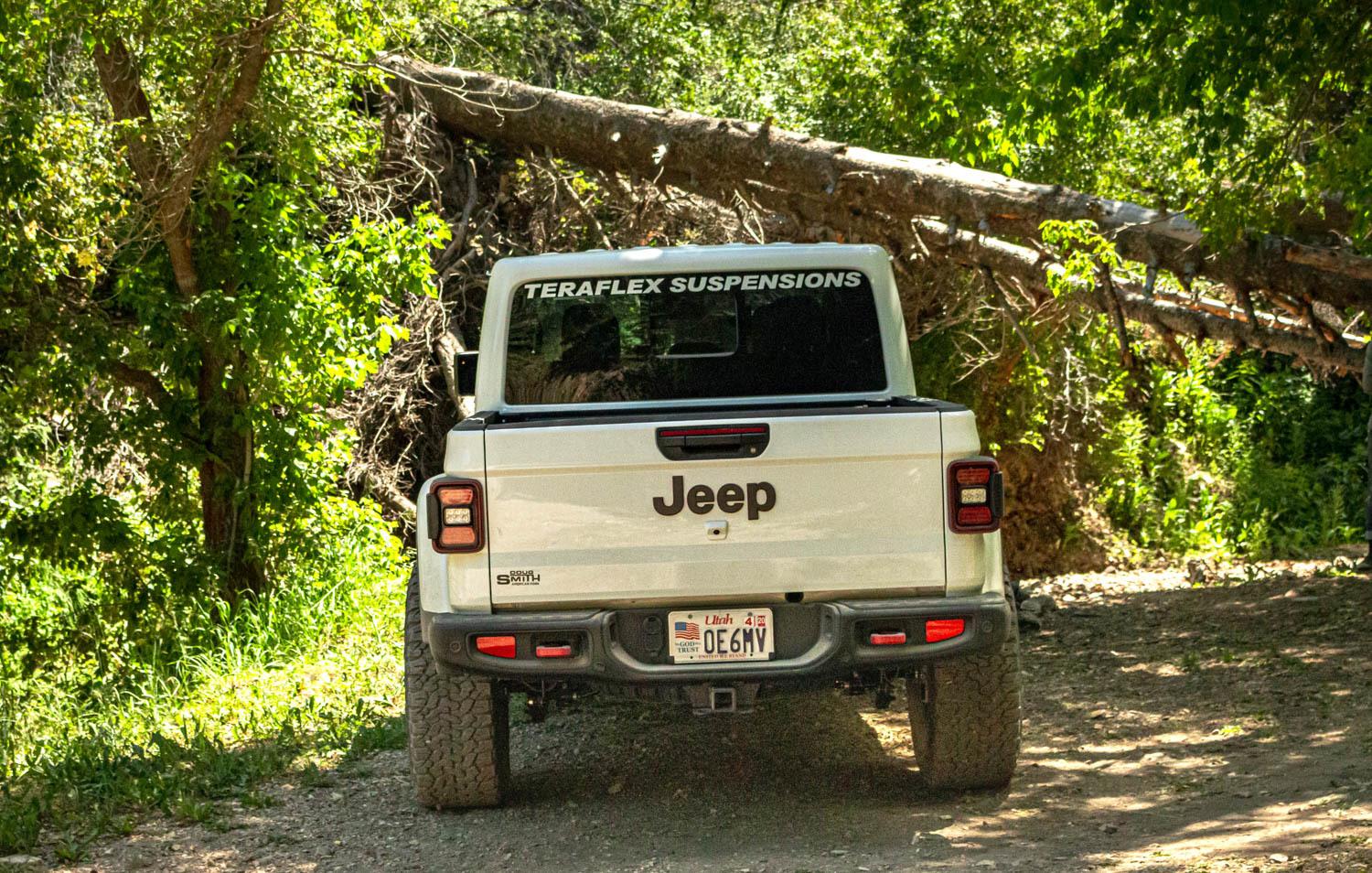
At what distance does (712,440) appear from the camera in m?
4.88

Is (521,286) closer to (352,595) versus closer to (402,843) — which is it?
(402,843)

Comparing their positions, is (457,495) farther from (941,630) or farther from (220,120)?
(220,120)

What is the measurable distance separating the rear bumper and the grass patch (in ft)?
5.05

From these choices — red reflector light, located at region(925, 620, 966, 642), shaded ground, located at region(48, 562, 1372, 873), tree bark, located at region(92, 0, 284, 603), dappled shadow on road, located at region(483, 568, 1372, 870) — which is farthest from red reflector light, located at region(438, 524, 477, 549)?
tree bark, located at region(92, 0, 284, 603)

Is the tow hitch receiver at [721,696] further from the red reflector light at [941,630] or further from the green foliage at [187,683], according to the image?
the green foliage at [187,683]

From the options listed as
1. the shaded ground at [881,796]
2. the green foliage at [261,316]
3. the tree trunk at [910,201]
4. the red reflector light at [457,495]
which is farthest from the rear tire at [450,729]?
the tree trunk at [910,201]

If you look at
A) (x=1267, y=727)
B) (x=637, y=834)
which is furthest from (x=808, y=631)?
(x=1267, y=727)

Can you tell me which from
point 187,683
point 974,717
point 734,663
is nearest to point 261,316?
point 187,683

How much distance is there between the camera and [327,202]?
1243 centimetres

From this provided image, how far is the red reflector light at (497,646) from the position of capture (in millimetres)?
4902

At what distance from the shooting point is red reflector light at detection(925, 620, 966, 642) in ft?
16.1

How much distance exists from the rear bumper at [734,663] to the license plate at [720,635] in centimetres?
3

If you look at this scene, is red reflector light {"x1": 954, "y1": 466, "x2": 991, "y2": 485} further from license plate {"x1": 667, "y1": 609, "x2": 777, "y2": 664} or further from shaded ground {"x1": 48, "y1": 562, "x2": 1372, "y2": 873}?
shaded ground {"x1": 48, "y1": 562, "x2": 1372, "y2": 873}

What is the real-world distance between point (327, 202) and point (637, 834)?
334 inches
